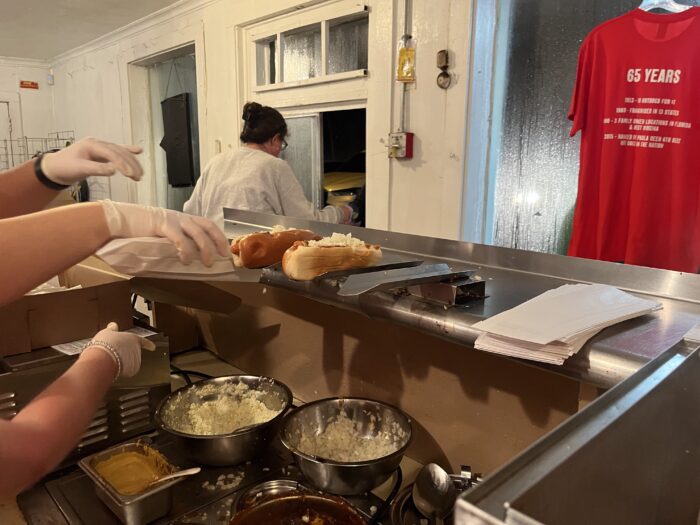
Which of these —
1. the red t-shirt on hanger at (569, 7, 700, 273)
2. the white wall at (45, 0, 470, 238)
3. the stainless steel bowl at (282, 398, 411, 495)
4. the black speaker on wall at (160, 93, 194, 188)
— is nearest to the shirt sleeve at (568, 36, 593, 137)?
the red t-shirt on hanger at (569, 7, 700, 273)

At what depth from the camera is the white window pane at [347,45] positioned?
2883 millimetres

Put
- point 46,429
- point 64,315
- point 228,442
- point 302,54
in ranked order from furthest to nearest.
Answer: point 302,54 < point 64,315 < point 228,442 < point 46,429

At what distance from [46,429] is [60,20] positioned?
4.92 metres

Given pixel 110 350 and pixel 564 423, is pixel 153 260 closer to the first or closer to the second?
pixel 110 350

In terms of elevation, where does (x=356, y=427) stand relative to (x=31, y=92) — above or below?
below

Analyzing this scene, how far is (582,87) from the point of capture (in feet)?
5.86

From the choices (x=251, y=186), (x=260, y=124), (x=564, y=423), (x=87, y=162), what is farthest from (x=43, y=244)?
(x=260, y=124)

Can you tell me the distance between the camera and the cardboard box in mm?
1187

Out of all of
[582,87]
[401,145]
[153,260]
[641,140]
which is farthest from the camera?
[401,145]

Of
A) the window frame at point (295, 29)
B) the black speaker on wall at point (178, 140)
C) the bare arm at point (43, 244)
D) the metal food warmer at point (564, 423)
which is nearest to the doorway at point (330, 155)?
the window frame at point (295, 29)

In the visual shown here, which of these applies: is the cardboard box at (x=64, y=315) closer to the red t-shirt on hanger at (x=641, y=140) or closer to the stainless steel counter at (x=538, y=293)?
the stainless steel counter at (x=538, y=293)

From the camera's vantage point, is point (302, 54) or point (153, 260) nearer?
point (153, 260)

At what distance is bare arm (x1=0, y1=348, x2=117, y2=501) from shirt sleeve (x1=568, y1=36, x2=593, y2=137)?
5.56ft

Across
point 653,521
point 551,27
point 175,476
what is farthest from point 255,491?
point 551,27
